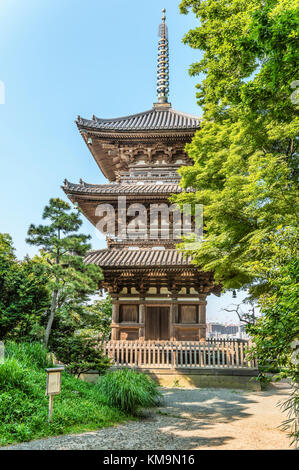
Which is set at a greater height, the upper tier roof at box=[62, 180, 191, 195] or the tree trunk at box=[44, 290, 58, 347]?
the upper tier roof at box=[62, 180, 191, 195]

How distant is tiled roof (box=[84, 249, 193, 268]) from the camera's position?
13352 millimetres

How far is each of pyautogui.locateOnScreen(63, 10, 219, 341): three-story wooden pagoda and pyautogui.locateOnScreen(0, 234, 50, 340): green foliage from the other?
11.8 feet

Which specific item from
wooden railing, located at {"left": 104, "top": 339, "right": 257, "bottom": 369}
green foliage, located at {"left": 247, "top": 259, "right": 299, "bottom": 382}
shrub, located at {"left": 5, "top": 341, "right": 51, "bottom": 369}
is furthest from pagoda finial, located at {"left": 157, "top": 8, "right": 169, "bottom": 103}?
green foliage, located at {"left": 247, "top": 259, "right": 299, "bottom": 382}

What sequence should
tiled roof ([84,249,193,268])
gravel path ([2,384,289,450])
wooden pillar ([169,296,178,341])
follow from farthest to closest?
wooden pillar ([169,296,178,341]), tiled roof ([84,249,193,268]), gravel path ([2,384,289,450])

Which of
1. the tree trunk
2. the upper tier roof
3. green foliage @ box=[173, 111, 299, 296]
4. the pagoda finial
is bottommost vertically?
the tree trunk

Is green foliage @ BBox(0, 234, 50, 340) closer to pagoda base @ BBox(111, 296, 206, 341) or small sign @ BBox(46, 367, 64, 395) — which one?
small sign @ BBox(46, 367, 64, 395)

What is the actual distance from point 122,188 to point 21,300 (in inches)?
282

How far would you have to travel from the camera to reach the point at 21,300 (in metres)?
10.2

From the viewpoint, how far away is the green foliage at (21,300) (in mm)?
9898

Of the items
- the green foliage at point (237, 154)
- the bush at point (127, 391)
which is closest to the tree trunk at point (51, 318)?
the bush at point (127, 391)

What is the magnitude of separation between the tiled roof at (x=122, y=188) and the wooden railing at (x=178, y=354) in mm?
6497

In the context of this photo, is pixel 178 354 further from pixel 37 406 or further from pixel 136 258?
pixel 37 406

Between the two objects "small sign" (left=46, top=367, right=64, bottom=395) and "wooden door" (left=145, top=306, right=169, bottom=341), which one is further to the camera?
"wooden door" (left=145, top=306, right=169, bottom=341)

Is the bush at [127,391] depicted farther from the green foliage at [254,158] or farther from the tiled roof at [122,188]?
the tiled roof at [122,188]
